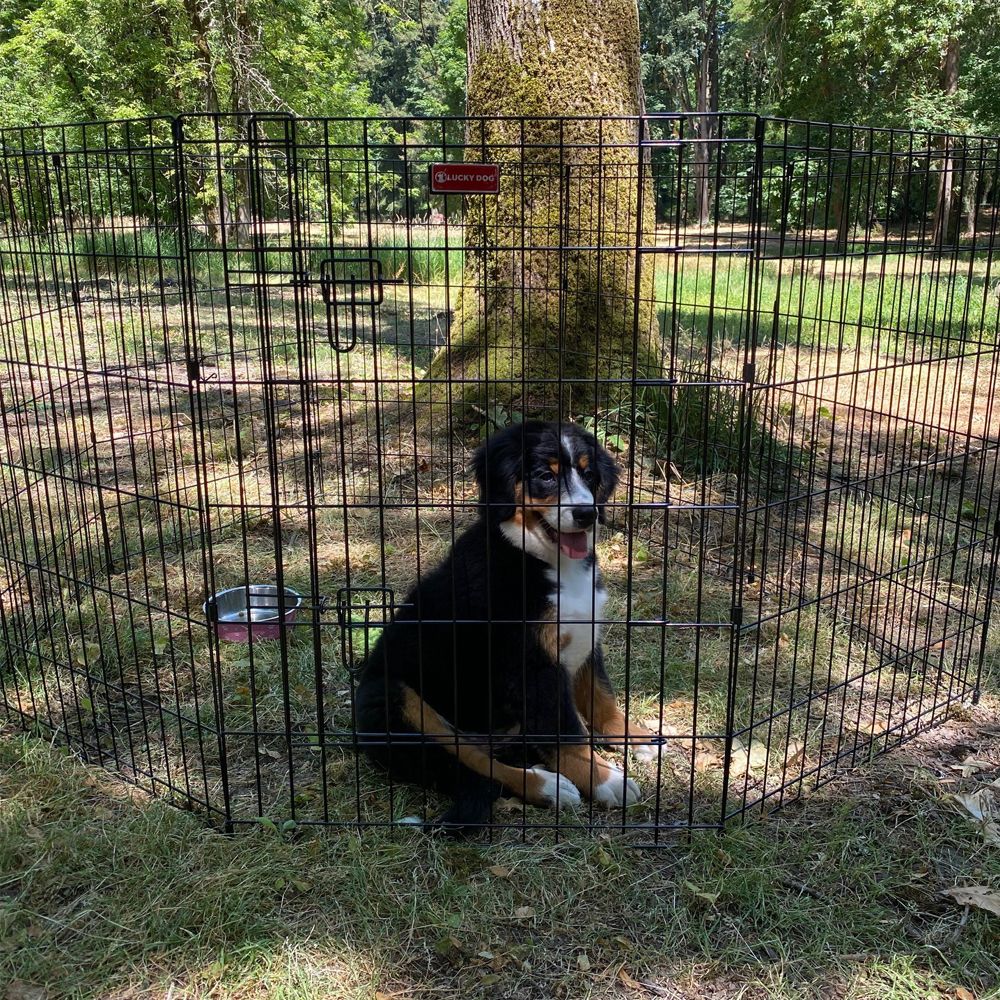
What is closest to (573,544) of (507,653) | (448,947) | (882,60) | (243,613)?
(507,653)

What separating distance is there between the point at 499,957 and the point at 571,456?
5.26ft

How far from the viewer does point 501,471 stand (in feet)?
10.8

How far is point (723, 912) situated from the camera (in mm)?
2797

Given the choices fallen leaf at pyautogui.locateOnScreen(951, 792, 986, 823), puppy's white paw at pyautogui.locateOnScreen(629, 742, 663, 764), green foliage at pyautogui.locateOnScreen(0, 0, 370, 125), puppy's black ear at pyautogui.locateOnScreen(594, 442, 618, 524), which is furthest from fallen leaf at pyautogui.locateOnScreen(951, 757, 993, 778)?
green foliage at pyautogui.locateOnScreen(0, 0, 370, 125)

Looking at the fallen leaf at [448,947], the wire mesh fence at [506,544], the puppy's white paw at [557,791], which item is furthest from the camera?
the puppy's white paw at [557,791]

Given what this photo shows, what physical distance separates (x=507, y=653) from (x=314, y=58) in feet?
68.1

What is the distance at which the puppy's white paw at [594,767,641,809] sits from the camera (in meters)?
3.25

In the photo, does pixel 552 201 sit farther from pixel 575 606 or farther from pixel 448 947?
pixel 448 947

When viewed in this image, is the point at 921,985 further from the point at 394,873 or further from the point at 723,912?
the point at 394,873

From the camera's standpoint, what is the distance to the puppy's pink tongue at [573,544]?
10.8ft

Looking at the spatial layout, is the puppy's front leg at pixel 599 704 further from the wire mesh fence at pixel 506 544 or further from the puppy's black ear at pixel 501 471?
the puppy's black ear at pixel 501 471

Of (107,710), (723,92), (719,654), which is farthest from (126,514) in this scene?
(723,92)

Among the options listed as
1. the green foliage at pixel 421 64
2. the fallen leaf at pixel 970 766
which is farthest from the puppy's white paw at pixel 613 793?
the green foliage at pixel 421 64

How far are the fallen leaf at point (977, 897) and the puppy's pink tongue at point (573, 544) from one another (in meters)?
1.57
